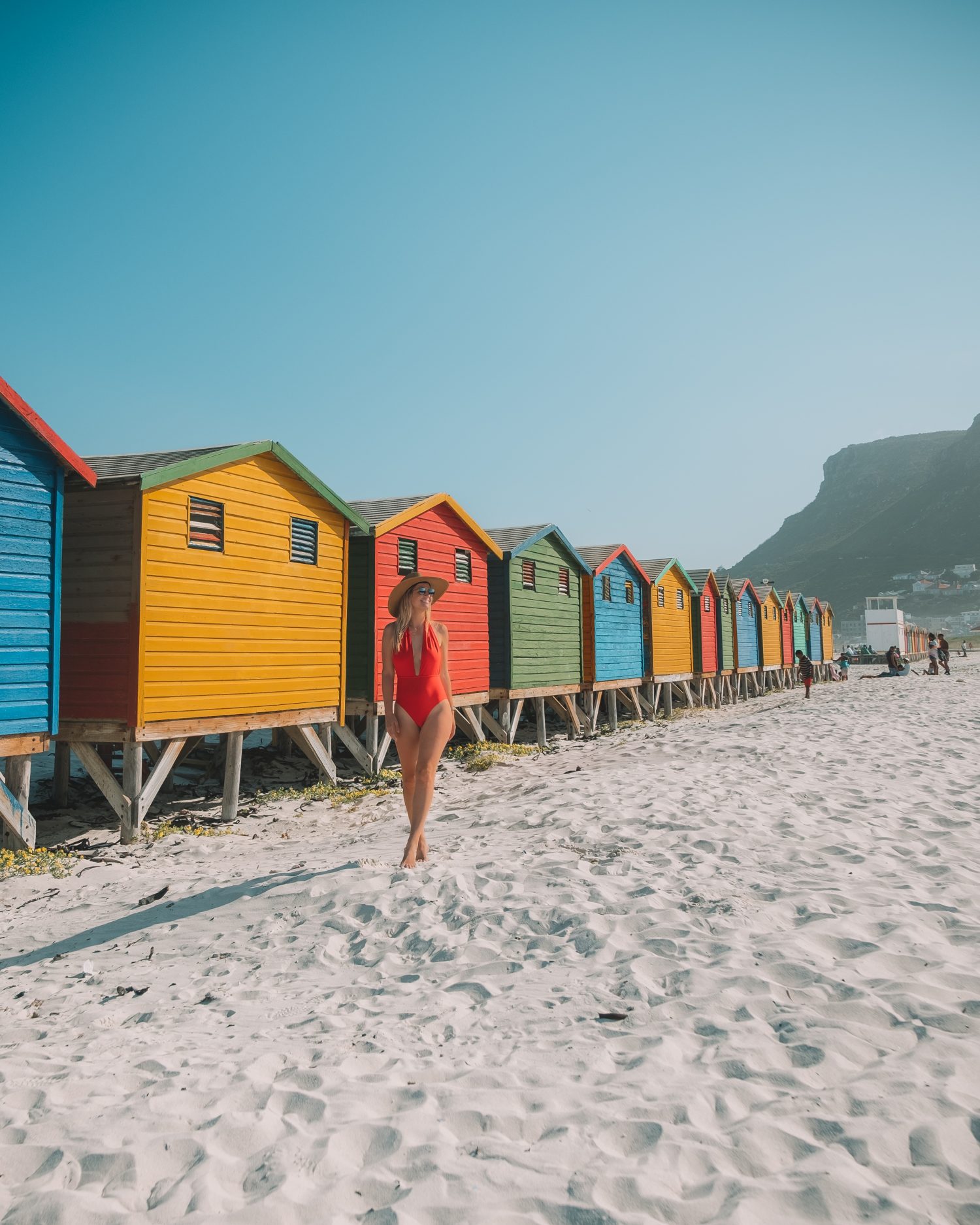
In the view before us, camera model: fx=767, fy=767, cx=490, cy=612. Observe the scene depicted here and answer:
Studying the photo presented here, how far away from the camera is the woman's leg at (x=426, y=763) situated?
20.2 ft

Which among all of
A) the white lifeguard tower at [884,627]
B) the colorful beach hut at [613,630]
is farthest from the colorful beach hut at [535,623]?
the white lifeguard tower at [884,627]

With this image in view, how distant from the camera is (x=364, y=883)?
19.3ft

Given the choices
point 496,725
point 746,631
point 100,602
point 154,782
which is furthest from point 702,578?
point 100,602

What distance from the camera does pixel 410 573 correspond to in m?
14.5

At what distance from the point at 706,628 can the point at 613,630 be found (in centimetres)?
942

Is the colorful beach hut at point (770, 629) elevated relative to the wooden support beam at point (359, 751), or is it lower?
elevated

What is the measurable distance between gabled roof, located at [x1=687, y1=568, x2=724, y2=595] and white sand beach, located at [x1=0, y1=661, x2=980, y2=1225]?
22.7 m

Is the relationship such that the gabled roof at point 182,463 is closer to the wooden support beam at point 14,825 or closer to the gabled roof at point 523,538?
the wooden support beam at point 14,825

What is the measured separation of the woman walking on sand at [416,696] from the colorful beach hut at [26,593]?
14.8 ft

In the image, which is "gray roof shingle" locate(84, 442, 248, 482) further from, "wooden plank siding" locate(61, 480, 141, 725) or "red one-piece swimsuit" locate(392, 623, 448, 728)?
"red one-piece swimsuit" locate(392, 623, 448, 728)

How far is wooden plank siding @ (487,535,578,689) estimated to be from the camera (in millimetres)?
17516

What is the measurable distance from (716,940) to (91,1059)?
340cm

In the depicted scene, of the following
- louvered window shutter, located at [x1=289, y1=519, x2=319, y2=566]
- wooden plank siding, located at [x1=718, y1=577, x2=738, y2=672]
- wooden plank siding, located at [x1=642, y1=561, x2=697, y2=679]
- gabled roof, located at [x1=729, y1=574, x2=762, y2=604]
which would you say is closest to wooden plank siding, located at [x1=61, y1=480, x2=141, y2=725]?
louvered window shutter, located at [x1=289, y1=519, x2=319, y2=566]

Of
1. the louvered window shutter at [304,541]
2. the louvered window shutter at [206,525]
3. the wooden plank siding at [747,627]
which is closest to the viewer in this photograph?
the louvered window shutter at [206,525]
